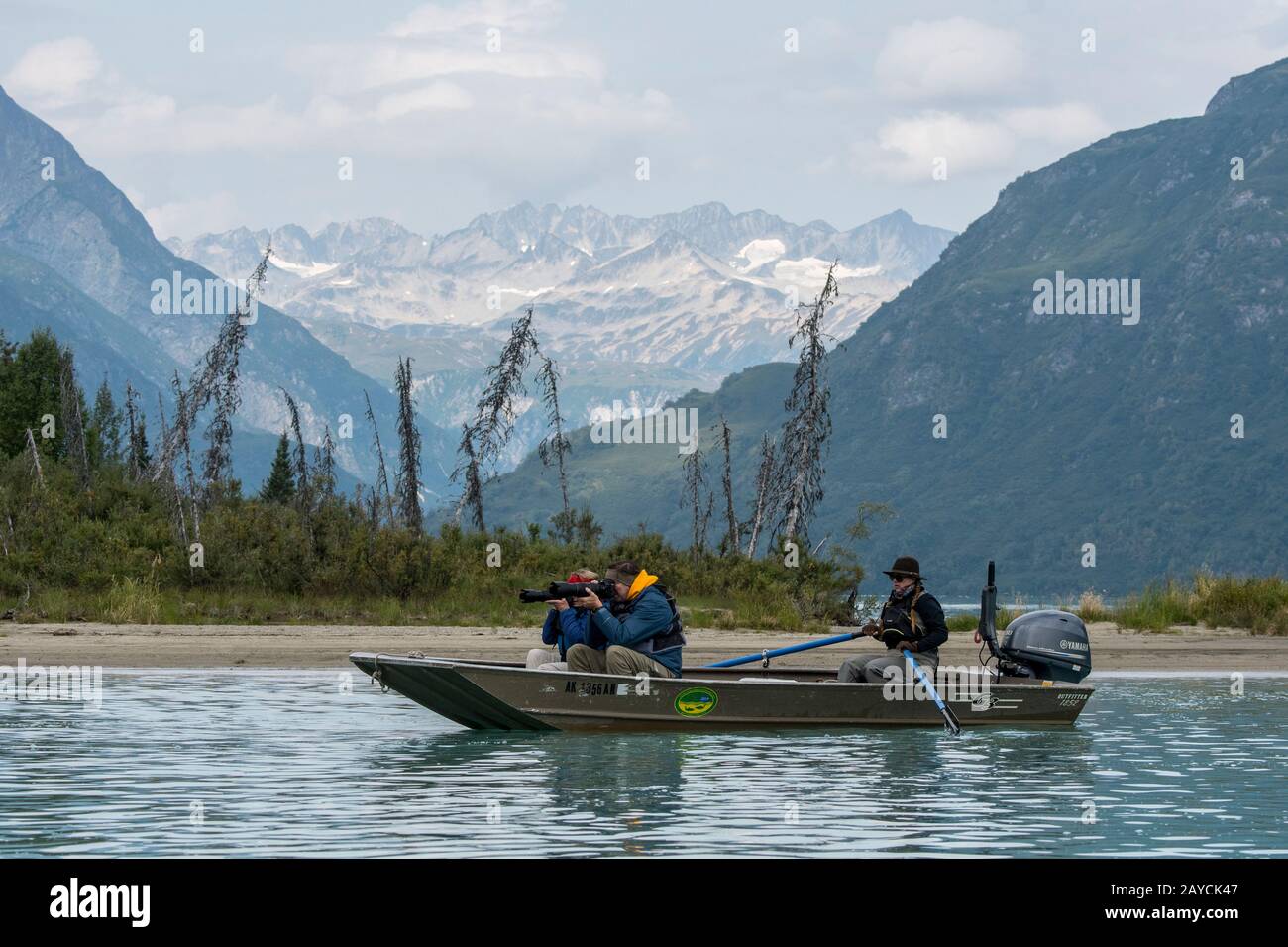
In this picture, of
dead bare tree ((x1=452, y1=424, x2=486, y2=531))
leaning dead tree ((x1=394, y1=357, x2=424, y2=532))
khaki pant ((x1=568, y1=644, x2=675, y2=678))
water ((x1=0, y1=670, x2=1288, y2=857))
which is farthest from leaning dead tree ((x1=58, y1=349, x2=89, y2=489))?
khaki pant ((x1=568, y1=644, x2=675, y2=678))

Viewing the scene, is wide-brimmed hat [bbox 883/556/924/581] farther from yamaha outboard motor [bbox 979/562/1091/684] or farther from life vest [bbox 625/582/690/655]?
life vest [bbox 625/582/690/655]

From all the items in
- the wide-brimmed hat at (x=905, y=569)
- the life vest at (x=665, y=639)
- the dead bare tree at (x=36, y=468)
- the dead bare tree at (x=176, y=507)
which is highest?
the dead bare tree at (x=36, y=468)

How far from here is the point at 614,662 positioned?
2202 cm

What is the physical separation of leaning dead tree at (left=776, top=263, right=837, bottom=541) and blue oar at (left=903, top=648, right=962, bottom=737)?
23686 millimetres

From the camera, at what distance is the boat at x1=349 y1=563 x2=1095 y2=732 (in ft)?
72.3

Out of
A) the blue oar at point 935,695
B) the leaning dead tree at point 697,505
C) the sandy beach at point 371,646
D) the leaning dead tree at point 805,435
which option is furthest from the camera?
the leaning dead tree at point 805,435

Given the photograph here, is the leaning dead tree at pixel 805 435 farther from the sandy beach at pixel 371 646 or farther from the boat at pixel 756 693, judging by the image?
the boat at pixel 756 693

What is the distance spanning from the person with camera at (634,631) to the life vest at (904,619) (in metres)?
2.67

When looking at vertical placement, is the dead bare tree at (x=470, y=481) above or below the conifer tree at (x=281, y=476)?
below

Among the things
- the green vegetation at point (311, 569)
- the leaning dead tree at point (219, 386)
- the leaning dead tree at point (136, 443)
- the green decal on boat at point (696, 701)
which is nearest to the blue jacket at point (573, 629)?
the green decal on boat at point (696, 701)

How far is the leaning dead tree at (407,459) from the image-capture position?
4828 centimetres
